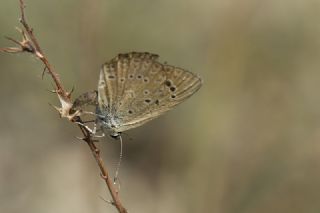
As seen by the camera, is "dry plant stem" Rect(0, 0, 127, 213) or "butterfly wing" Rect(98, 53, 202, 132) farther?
"butterfly wing" Rect(98, 53, 202, 132)

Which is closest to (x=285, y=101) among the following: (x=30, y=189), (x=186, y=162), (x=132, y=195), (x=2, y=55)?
(x=186, y=162)

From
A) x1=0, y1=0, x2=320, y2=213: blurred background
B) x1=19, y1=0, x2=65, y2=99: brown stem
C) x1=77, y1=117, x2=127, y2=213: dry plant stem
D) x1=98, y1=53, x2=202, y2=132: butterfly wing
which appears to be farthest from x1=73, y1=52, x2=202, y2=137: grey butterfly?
x1=0, y1=0, x2=320, y2=213: blurred background

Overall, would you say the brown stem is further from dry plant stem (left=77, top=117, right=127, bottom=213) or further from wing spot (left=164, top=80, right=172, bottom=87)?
wing spot (left=164, top=80, right=172, bottom=87)

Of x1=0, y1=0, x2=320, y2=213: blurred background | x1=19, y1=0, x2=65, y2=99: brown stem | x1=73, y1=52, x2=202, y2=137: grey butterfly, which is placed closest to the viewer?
x1=19, y1=0, x2=65, y2=99: brown stem

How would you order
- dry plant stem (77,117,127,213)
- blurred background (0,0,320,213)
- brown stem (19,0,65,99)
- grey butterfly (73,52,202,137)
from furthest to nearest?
blurred background (0,0,320,213) < grey butterfly (73,52,202,137) < dry plant stem (77,117,127,213) < brown stem (19,0,65,99)

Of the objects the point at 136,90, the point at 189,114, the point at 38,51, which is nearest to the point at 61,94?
the point at 38,51

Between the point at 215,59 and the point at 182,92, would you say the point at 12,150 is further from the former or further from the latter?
the point at 182,92
